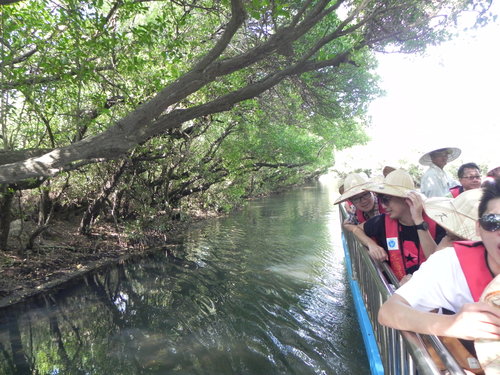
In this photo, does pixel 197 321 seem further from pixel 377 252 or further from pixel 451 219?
pixel 451 219

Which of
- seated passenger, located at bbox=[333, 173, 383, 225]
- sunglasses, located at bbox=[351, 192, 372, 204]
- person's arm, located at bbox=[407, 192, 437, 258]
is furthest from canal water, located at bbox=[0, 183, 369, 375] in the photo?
person's arm, located at bbox=[407, 192, 437, 258]

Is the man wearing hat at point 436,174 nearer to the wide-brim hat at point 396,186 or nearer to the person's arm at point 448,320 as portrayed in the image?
the wide-brim hat at point 396,186

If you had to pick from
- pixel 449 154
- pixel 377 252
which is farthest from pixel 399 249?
pixel 449 154

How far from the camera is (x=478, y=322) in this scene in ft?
4.33

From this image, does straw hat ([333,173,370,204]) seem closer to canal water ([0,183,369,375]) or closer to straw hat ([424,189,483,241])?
straw hat ([424,189,483,241])

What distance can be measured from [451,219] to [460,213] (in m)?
0.08

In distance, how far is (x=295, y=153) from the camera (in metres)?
17.2

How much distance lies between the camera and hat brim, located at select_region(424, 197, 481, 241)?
91.0 inches

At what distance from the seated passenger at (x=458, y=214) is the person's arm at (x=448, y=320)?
95 centimetres

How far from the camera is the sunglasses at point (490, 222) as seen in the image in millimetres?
1584

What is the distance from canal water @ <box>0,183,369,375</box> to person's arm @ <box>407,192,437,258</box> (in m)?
2.44

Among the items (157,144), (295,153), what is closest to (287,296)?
(157,144)

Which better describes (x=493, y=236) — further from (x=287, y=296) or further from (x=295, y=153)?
(x=295, y=153)

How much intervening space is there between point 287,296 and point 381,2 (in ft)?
19.6
